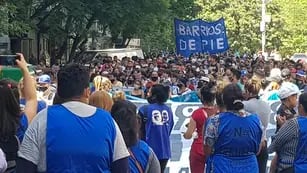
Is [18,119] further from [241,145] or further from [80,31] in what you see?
[80,31]

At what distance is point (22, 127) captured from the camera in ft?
17.8

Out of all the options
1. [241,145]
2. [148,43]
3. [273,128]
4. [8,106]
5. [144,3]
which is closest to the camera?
[8,106]

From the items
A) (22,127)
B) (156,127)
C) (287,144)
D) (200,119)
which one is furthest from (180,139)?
(22,127)

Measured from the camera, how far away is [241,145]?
663 centimetres

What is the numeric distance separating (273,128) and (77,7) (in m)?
20.0

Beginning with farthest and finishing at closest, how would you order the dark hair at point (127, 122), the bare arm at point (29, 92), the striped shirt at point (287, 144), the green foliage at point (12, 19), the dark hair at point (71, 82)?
1. the green foliage at point (12, 19)
2. the striped shirt at point (287, 144)
3. the bare arm at point (29, 92)
4. the dark hair at point (127, 122)
5. the dark hair at point (71, 82)

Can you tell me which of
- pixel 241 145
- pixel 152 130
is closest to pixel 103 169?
pixel 241 145

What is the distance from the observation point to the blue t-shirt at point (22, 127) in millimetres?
5391

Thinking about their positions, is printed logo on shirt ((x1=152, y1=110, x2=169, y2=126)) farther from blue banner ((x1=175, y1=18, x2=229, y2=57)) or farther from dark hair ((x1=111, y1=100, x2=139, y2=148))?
blue banner ((x1=175, y1=18, x2=229, y2=57))

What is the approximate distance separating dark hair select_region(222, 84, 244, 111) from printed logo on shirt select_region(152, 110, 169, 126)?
2.34 metres

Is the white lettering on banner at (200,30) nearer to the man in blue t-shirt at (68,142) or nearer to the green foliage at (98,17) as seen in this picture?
the green foliage at (98,17)

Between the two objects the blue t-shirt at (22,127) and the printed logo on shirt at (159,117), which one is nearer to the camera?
the blue t-shirt at (22,127)

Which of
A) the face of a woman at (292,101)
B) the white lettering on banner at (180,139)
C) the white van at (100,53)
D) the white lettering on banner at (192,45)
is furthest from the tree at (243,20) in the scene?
the face of a woman at (292,101)

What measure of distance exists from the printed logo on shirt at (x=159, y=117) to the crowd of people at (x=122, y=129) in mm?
12
